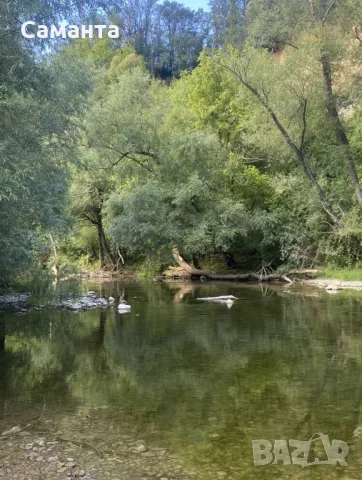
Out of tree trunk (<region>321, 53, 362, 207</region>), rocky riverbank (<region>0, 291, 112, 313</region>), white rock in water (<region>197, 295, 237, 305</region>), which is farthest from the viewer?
tree trunk (<region>321, 53, 362, 207</region>)

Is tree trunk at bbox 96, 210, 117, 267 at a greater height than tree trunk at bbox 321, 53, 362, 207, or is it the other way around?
tree trunk at bbox 321, 53, 362, 207

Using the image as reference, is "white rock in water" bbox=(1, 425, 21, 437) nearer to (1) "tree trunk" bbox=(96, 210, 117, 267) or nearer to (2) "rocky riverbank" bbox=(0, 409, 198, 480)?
(2) "rocky riverbank" bbox=(0, 409, 198, 480)

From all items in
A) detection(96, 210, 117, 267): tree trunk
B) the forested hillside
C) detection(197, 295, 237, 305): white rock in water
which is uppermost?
the forested hillside

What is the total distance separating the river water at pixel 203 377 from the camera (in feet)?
19.2

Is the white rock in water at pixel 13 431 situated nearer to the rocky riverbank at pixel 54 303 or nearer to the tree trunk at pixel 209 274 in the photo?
the rocky riverbank at pixel 54 303

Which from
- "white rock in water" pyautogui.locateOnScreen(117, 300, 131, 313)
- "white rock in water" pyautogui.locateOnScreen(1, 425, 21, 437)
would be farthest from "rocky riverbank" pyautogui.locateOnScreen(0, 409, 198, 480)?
"white rock in water" pyautogui.locateOnScreen(117, 300, 131, 313)

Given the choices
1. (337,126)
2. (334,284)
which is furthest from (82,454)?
(337,126)

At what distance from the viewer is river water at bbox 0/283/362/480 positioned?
5852mm

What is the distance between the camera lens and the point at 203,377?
846 cm

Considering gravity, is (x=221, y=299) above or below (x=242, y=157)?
below

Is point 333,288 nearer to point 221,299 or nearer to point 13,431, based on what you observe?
point 221,299

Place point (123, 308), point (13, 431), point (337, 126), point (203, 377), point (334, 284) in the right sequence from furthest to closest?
1. point (337, 126)
2. point (334, 284)
3. point (123, 308)
4. point (203, 377)
5. point (13, 431)

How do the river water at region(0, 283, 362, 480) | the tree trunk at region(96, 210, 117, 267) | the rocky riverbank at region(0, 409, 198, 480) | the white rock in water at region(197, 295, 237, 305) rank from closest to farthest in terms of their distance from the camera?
the rocky riverbank at region(0, 409, 198, 480) → the river water at region(0, 283, 362, 480) → the white rock in water at region(197, 295, 237, 305) → the tree trunk at region(96, 210, 117, 267)

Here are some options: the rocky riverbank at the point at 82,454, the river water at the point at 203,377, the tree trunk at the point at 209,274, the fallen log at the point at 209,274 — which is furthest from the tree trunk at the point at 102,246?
the rocky riverbank at the point at 82,454
